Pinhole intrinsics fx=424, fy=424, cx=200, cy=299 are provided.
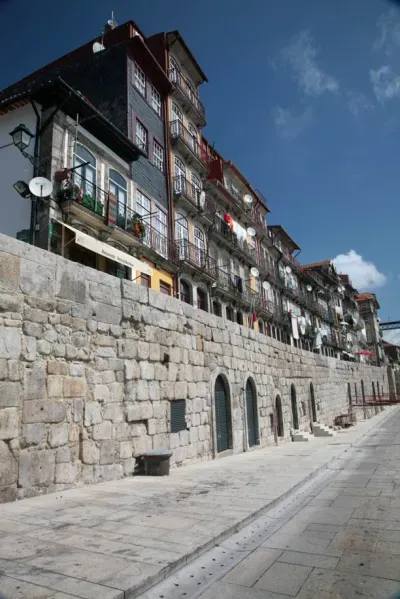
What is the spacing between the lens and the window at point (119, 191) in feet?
52.4

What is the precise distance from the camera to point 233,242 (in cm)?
2578

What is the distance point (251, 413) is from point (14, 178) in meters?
11.3

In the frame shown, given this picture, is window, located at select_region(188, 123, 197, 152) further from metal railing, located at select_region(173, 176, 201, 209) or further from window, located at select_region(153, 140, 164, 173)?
window, located at select_region(153, 140, 164, 173)

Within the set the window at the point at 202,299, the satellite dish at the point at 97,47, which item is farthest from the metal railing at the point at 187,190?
the satellite dish at the point at 97,47

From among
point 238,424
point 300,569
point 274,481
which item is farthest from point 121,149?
point 300,569

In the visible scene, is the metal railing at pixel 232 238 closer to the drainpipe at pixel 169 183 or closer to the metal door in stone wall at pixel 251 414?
the drainpipe at pixel 169 183

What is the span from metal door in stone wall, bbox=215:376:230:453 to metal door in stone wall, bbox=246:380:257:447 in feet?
6.23

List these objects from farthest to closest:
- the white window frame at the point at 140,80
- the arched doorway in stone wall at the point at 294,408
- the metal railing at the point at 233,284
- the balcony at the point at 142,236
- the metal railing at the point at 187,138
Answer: the metal railing at the point at 233,284
the metal railing at the point at 187,138
the arched doorway in stone wall at the point at 294,408
the white window frame at the point at 140,80
the balcony at the point at 142,236

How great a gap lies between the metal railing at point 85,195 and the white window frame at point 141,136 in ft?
14.1

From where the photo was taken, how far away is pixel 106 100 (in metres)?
18.3

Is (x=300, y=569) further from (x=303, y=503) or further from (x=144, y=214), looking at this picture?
(x=144, y=214)

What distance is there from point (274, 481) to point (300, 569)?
13.3 ft

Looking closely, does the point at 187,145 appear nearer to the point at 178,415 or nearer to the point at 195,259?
the point at 195,259

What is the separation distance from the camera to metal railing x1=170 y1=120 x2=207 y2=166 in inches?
833
